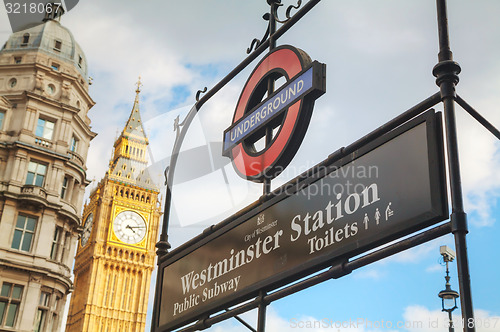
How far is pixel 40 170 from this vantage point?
29391 mm

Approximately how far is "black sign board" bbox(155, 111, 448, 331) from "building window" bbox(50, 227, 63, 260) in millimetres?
24782

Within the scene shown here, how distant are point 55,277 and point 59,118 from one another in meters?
8.16

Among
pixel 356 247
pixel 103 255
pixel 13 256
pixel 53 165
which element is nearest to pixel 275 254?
pixel 356 247

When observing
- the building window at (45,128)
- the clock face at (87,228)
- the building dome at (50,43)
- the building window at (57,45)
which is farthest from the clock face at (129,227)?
Answer: the building window at (45,128)

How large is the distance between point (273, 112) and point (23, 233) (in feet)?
82.1

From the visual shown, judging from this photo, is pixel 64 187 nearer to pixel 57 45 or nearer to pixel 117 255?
pixel 57 45

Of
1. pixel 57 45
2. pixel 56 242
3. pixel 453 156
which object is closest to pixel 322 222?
pixel 453 156

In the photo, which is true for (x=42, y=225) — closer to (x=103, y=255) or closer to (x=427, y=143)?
(x=427, y=143)

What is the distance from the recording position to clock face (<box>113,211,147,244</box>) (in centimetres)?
8650

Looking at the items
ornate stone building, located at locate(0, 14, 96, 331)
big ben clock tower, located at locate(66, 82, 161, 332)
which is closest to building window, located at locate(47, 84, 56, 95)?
ornate stone building, located at locate(0, 14, 96, 331)

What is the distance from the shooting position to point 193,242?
5.40 metres

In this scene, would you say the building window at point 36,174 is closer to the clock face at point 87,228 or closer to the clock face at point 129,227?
the clock face at point 129,227

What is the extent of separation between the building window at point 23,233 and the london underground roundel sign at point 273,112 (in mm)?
24125

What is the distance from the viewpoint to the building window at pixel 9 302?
84.4 feet
